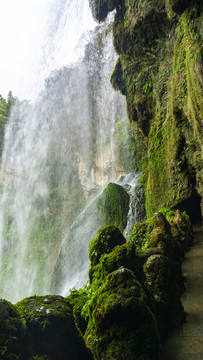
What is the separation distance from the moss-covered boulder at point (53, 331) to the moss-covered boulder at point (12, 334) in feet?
0.23

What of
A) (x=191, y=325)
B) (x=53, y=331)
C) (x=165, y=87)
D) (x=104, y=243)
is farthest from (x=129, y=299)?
(x=165, y=87)

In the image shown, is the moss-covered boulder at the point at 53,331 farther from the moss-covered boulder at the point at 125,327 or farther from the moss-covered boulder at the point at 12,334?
the moss-covered boulder at the point at 125,327

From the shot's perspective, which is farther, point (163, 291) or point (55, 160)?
point (55, 160)

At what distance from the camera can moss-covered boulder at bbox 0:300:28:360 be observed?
1.65 m

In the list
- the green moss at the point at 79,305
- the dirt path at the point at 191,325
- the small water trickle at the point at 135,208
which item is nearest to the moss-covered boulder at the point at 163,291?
the dirt path at the point at 191,325

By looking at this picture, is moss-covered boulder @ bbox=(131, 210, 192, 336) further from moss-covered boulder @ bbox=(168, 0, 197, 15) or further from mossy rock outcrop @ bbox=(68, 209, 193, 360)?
moss-covered boulder @ bbox=(168, 0, 197, 15)

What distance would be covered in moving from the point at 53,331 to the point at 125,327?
2.79 feet

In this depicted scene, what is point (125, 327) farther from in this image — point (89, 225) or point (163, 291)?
point (89, 225)

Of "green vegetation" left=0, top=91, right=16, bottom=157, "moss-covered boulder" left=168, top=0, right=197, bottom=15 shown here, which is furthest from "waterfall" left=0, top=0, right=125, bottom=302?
"moss-covered boulder" left=168, top=0, right=197, bottom=15

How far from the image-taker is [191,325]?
338 centimetres

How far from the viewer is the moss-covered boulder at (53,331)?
1863 mm

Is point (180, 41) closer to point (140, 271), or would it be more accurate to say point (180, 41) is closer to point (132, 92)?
point (132, 92)

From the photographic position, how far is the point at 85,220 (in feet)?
50.3

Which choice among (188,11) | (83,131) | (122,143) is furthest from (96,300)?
(83,131)
